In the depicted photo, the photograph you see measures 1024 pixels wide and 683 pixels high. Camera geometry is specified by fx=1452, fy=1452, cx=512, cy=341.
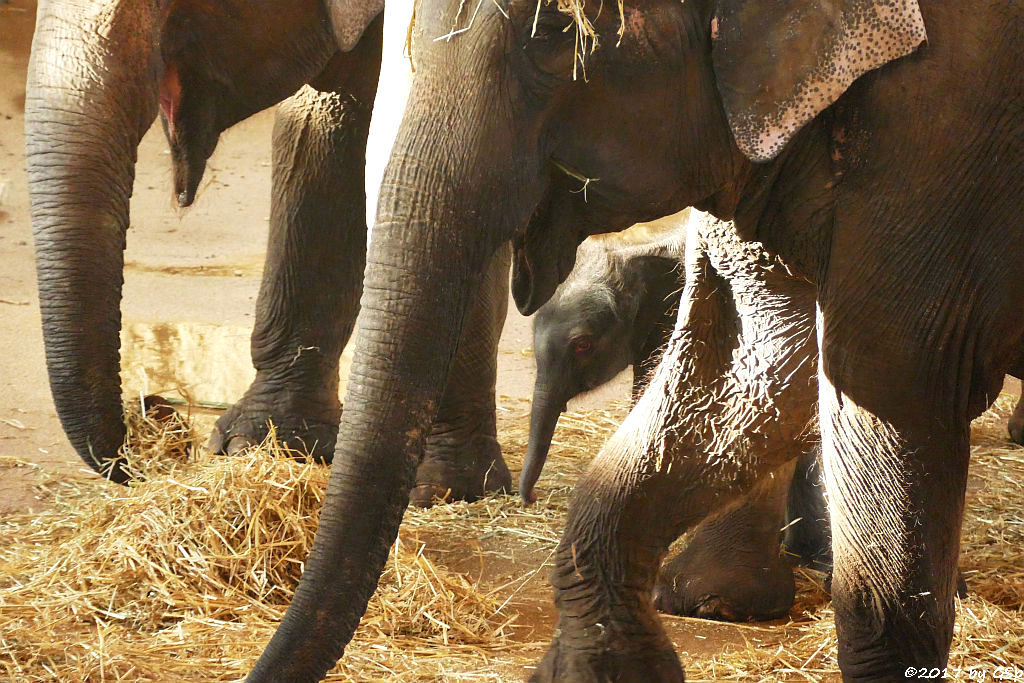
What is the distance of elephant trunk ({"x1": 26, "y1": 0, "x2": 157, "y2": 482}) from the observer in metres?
3.38

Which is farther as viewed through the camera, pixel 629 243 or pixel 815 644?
pixel 629 243

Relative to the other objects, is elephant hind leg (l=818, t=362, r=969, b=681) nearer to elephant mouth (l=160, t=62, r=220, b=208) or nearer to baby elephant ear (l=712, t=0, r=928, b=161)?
baby elephant ear (l=712, t=0, r=928, b=161)

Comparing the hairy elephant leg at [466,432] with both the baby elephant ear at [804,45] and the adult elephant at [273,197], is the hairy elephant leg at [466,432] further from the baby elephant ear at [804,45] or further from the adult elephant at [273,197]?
the baby elephant ear at [804,45]

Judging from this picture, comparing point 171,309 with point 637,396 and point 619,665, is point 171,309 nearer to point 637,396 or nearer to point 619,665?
point 637,396

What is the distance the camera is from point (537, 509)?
14.8 feet

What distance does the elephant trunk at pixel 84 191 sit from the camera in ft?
11.1

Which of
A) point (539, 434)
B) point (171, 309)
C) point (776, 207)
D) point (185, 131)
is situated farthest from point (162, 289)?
point (776, 207)

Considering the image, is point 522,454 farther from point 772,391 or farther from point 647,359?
point 772,391

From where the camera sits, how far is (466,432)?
4617 millimetres

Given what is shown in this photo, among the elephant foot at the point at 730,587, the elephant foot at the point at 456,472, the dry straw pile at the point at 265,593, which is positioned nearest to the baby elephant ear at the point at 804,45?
the dry straw pile at the point at 265,593

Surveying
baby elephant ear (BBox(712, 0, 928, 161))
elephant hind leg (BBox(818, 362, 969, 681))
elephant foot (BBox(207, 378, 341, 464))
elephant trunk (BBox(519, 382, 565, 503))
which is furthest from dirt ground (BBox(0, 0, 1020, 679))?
baby elephant ear (BBox(712, 0, 928, 161))

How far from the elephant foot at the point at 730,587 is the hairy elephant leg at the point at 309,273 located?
1.42 metres

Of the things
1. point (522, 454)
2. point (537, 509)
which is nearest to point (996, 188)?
point (537, 509)

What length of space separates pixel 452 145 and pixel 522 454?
314 cm
